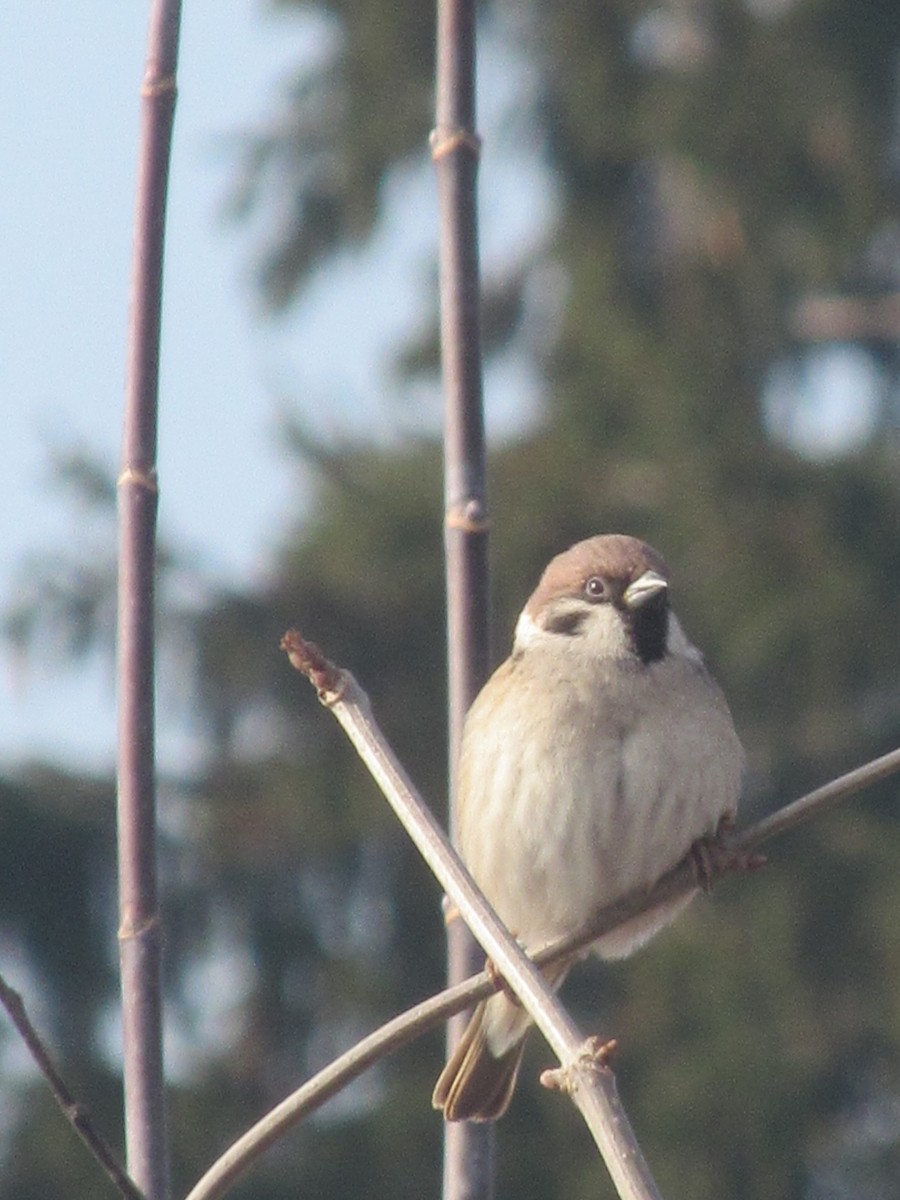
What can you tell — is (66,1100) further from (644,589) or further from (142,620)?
(644,589)

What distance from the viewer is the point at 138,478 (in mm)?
2176

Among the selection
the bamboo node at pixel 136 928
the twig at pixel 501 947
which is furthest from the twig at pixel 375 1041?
the bamboo node at pixel 136 928

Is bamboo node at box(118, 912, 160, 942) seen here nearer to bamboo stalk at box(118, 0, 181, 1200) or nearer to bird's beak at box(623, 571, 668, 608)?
bamboo stalk at box(118, 0, 181, 1200)

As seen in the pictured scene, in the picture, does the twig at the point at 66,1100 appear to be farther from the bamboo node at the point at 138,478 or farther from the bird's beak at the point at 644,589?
the bird's beak at the point at 644,589

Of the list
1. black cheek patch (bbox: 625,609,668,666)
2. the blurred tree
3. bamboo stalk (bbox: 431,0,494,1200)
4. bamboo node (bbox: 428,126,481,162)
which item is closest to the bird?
black cheek patch (bbox: 625,609,668,666)

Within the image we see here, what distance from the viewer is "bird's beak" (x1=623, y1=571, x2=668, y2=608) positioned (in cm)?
403

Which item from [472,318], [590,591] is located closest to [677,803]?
[590,591]

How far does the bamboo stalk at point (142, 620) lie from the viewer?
6.94 feet

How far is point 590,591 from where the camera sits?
166 inches

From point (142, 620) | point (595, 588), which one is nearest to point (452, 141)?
point (142, 620)

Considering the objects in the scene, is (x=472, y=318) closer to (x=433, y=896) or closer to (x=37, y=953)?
(x=37, y=953)

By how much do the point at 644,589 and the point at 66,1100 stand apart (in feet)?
7.25

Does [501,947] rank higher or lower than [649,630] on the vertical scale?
higher

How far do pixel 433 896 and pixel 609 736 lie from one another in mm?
9665
